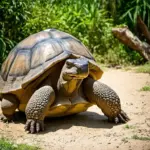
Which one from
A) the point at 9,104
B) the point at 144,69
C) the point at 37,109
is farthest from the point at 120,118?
the point at 144,69

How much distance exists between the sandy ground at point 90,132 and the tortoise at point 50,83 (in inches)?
5.4

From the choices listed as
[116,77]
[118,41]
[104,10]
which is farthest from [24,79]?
[104,10]

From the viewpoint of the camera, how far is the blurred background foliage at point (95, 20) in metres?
9.86

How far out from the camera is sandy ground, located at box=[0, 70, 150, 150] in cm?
415

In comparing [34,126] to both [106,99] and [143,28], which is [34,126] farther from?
[143,28]

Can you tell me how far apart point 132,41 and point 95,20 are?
4.08 ft

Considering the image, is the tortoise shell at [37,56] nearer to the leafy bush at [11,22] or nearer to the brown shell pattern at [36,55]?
the brown shell pattern at [36,55]

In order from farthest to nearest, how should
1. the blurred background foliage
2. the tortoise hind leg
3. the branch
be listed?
the branch
the blurred background foliage
the tortoise hind leg

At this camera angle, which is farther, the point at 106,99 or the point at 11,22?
the point at 11,22

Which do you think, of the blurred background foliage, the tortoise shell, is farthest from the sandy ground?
the blurred background foliage

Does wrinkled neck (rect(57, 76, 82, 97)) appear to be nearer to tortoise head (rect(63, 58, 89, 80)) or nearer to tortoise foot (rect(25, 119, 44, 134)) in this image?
tortoise head (rect(63, 58, 89, 80))

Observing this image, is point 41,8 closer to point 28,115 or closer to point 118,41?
point 118,41

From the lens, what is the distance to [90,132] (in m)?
4.62

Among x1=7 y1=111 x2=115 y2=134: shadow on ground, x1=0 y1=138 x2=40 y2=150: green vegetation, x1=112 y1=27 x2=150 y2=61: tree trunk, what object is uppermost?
x1=0 y1=138 x2=40 y2=150: green vegetation
